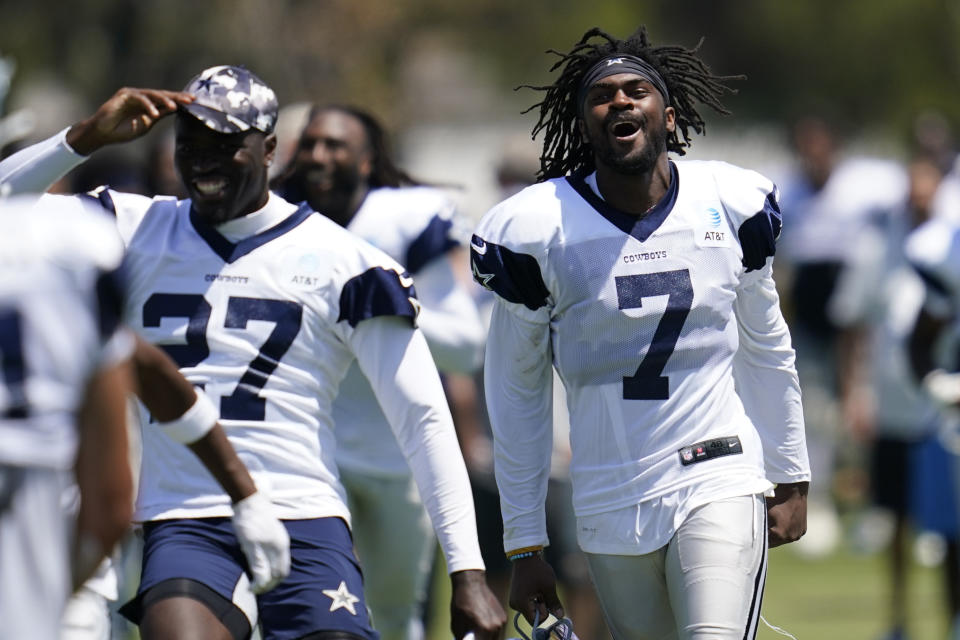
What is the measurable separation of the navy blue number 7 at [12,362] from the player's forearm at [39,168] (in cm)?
225

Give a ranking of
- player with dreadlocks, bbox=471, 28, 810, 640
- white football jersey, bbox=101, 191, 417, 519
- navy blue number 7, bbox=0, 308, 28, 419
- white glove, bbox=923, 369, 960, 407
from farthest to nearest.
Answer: white glove, bbox=923, 369, 960, 407
white football jersey, bbox=101, 191, 417, 519
player with dreadlocks, bbox=471, 28, 810, 640
navy blue number 7, bbox=0, 308, 28, 419

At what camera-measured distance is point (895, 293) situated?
11.0 metres

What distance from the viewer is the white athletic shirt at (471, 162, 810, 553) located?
498cm

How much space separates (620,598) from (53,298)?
7.72ft

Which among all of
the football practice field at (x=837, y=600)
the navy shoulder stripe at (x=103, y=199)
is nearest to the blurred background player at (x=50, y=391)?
the navy shoulder stripe at (x=103, y=199)

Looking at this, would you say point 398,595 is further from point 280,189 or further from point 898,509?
point 898,509

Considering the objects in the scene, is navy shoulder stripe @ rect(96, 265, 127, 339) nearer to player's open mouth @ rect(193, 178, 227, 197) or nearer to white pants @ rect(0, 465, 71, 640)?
white pants @ rect(0, 465, 71, 640)

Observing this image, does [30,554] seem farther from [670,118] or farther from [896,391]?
[896,391]

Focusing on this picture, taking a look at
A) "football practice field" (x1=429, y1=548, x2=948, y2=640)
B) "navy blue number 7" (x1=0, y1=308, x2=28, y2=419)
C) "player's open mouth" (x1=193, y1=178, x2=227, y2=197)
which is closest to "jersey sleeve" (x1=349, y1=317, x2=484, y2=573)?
"player's open mouth" (x1=193, y1=178, x2=227, y2=197)

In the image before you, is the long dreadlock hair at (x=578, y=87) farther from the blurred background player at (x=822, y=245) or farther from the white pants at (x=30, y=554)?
the blurred background player at (x=822, y=245)

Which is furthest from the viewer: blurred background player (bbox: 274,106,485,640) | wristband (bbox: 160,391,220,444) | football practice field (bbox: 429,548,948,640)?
football practice field (bbox: 429,548,948,640)

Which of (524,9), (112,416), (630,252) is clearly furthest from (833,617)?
(524,9)

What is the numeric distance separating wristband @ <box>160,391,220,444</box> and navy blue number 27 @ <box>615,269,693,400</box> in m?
1.35

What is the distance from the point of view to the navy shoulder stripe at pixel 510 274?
5.03m
